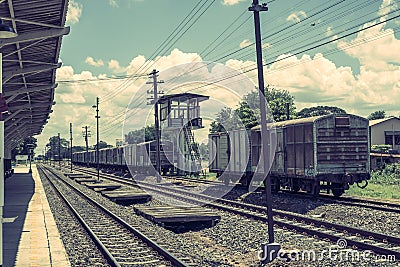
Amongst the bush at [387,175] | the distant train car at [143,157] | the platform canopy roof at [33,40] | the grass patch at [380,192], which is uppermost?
the platform canopy roof at [33,40]

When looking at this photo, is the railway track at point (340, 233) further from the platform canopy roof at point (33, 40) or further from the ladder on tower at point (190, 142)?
the ladder on tower at point (190, 142)

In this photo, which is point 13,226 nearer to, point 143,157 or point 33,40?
point 33,40

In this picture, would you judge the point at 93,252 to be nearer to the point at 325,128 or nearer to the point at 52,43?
the point at 52,43

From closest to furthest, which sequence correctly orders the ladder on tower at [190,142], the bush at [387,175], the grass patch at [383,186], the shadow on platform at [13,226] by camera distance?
the shadow on platform at [13,226] < the grass patch at [383,186] < the bush at [387,175] < the ladder on tower at [190,142]

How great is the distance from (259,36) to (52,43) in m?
9.55

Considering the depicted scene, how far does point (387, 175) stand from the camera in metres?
34.0

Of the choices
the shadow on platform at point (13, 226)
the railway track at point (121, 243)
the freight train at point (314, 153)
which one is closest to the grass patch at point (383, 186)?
the freight train at point (314, 153)

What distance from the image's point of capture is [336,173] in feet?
67.3

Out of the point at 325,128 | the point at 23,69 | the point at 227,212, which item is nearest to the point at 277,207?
the point at 227,212

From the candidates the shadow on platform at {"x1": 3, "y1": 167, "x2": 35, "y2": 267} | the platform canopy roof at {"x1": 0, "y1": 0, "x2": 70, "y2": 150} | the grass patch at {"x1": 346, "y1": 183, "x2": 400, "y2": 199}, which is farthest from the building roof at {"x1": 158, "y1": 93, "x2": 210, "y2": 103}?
the shadow on platform at {"x1": 3, "y1": 167, "x2": 35, "y2": 267}

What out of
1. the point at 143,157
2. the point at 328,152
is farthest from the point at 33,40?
the point at 143,157

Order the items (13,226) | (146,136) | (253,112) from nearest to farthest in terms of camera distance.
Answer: (13,226), (253,112), (146,136)

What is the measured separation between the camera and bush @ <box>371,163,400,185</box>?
30.8m

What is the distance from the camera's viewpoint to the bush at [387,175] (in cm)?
3081
